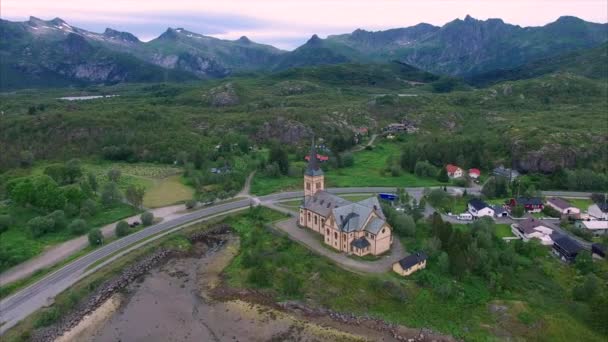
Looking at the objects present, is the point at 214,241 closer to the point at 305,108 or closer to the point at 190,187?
the point at 190,187

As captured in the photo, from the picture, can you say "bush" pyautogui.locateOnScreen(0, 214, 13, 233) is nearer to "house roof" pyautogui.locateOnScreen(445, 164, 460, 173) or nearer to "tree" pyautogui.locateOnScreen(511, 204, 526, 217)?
"tree" pyautogui.locateOnScreen(511, 204, 526, 217)

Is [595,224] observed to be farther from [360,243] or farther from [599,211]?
[360,243]

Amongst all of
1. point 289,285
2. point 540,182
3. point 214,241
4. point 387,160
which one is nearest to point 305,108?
point 387,160

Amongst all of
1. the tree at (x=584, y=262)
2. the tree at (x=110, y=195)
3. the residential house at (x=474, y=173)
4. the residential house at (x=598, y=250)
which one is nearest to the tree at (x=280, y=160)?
the tree at (x=110, y=195)

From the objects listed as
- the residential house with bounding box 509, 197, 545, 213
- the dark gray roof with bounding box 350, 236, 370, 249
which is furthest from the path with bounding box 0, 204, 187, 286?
the residential house with bounding box 509, 197, 545, 213

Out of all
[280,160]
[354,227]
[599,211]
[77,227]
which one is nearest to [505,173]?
[599,211]

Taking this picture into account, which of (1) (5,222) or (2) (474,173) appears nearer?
(1) (5,222)
